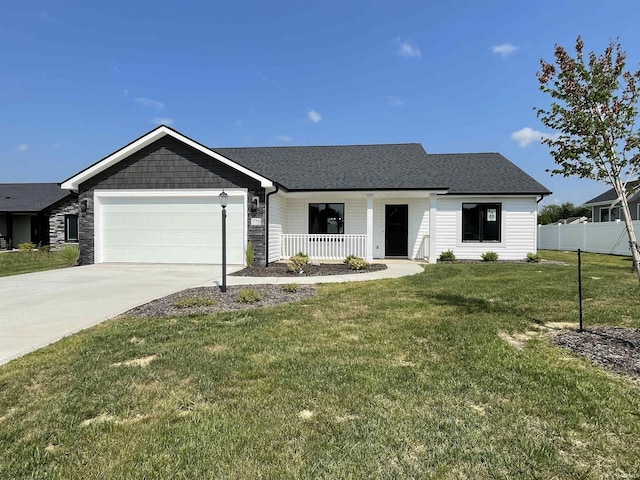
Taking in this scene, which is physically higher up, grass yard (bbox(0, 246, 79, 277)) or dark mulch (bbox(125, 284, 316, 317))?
grass yard (bbox(0, 246, 79, 277))

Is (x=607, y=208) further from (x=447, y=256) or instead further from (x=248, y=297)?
(x=248, y=297)

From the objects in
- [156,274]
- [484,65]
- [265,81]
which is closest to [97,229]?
[156,274]

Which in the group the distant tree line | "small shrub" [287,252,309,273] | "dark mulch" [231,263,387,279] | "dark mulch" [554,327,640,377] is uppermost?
the distant tree line

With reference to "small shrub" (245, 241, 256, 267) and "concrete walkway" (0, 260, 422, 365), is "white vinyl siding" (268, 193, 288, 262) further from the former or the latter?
"concrete walkway" (0, 260, 422, 365)

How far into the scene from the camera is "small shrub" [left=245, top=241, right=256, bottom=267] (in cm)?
1254

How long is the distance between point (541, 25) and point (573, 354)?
712 cm

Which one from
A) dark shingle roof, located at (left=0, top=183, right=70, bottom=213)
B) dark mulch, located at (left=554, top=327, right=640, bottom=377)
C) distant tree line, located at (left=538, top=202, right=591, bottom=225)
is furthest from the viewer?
distant tree line, located at (left=538, top=202, right=591, bottom=225)

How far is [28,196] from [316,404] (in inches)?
1134

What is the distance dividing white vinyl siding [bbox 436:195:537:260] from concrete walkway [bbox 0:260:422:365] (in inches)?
172

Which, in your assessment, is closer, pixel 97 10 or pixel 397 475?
pixel 397 475

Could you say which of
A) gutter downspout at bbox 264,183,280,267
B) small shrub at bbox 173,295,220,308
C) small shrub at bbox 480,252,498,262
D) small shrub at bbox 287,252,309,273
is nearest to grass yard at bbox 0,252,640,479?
small shrub at bbox 173,295,220,308

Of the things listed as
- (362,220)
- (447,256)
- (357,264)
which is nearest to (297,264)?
(357,264)

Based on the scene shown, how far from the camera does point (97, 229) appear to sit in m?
13.6

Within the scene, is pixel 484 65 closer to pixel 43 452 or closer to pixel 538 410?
pixel 538 410
